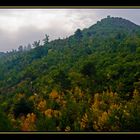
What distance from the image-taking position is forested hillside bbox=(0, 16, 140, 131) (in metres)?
3.92

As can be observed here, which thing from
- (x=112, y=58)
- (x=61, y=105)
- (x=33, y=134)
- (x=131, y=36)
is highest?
(x=131, y=36)

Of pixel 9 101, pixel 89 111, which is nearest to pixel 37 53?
pixel 9 101

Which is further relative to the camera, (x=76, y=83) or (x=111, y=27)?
(x=111, y=27)

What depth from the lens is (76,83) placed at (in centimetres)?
412

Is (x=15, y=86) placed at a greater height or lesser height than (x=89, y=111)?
greater

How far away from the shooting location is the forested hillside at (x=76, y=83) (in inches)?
154

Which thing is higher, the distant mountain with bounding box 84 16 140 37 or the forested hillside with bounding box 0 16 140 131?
the distant mountain with bounding box 84 16 140 37

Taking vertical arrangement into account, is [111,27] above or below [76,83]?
above

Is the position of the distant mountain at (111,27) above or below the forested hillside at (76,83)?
above

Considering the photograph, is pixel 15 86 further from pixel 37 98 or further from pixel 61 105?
pixel 61 105

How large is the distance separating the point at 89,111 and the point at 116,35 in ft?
3.60

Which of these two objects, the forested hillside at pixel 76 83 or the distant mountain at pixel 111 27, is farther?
the distant mountain at pixel 111 27

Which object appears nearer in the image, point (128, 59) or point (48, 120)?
point (48, 120)

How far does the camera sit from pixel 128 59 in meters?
4.22
